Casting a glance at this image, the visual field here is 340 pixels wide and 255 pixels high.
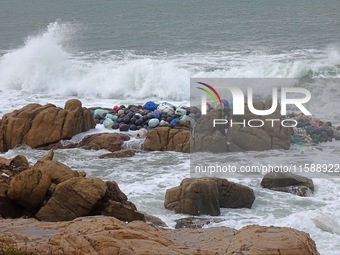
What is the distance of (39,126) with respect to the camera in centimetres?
1975

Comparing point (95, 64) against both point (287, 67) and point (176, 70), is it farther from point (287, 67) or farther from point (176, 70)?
point (287, 67)

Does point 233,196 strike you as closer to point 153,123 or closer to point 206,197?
point 206,197

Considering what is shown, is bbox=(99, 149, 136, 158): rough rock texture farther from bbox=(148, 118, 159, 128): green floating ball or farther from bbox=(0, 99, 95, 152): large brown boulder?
bbox=(148, 118, 159, 128): green floating ball

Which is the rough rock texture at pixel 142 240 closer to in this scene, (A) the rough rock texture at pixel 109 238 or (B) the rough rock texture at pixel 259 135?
(A) the rough rock texture at pixel 109 238

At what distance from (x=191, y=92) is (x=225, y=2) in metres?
38.3

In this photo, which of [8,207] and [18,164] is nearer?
[8,207]

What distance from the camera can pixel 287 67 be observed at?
31969 millimetres

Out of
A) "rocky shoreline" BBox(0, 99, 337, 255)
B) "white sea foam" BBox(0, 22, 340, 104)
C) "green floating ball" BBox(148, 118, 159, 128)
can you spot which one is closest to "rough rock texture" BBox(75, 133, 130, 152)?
"rocky shoreline" BBox(0, 99, 337, 255)

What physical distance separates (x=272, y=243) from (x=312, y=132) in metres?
13.0

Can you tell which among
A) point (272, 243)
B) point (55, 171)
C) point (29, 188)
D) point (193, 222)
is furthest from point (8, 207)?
point (272, 243)

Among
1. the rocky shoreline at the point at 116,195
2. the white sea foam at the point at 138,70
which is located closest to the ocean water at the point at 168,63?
the white sea foam at the point at 138,70

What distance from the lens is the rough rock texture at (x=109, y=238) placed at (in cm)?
734

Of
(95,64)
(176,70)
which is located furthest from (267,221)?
(95,64)

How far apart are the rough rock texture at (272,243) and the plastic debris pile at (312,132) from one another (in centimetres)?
1187
